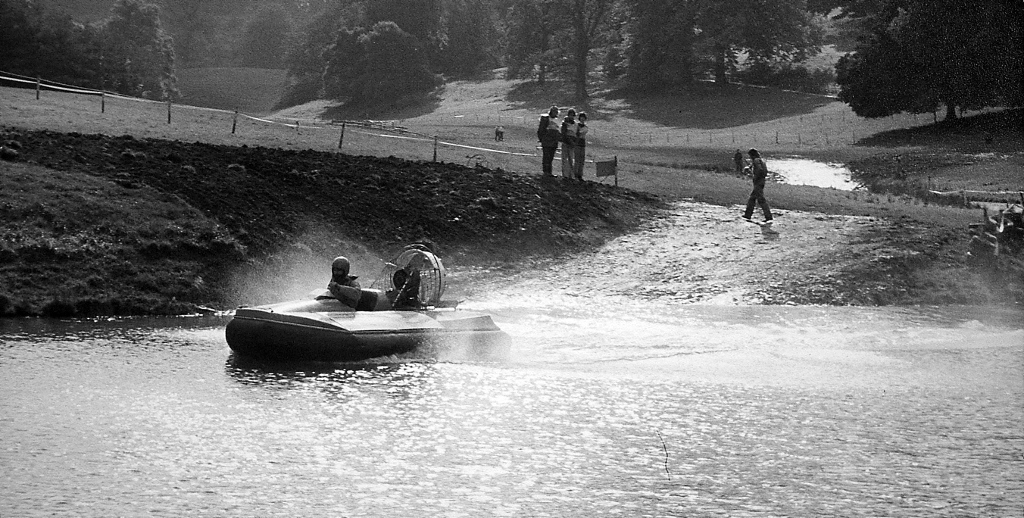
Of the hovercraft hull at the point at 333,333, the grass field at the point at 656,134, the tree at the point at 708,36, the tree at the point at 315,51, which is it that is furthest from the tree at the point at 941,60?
the tree at the point at 315,51

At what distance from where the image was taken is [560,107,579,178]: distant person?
3838cm

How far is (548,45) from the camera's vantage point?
11369 centimetres

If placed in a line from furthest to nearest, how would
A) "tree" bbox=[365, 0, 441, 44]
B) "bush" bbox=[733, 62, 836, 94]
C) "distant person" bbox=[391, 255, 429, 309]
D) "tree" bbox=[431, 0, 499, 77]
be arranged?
1. "tree" bbox=[431, 0, 499, 77]
2. "tree" bbox=[365, 0, 441, 44]
3. "bush" bbox=[733, 62, 836, 94]
4. "distant person" bbox=[391, 255, 429, 309]

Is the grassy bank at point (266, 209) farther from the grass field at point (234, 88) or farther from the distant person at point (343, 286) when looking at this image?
the grass field at point (234, 88)

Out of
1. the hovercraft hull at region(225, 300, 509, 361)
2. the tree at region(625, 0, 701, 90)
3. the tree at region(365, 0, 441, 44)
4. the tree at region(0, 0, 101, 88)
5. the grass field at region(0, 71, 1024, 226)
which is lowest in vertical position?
the hovercraft hull at region(225, 300, 509, 361)

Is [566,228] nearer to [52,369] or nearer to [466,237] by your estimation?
[466,237]

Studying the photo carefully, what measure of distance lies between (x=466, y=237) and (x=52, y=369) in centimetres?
1570

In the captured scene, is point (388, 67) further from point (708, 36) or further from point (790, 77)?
point (790, 77)

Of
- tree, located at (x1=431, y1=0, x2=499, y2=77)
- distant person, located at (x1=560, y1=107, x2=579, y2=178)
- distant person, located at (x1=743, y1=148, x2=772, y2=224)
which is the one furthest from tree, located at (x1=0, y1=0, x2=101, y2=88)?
tree, located at (x1=431, y1=0, x2=499, y2=77)

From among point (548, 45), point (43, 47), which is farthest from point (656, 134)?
point (43, 47)

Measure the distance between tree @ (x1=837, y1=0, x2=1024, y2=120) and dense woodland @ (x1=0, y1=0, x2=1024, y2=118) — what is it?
0.25 feet

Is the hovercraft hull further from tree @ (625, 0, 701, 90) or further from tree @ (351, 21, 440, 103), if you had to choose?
tree @ (351, 21, 440, 103)

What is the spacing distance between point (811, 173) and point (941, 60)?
53.6ft

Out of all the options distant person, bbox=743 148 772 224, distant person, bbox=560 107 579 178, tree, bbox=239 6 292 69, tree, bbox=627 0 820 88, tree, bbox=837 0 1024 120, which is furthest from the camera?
tree, bbox=239 6 292 69
